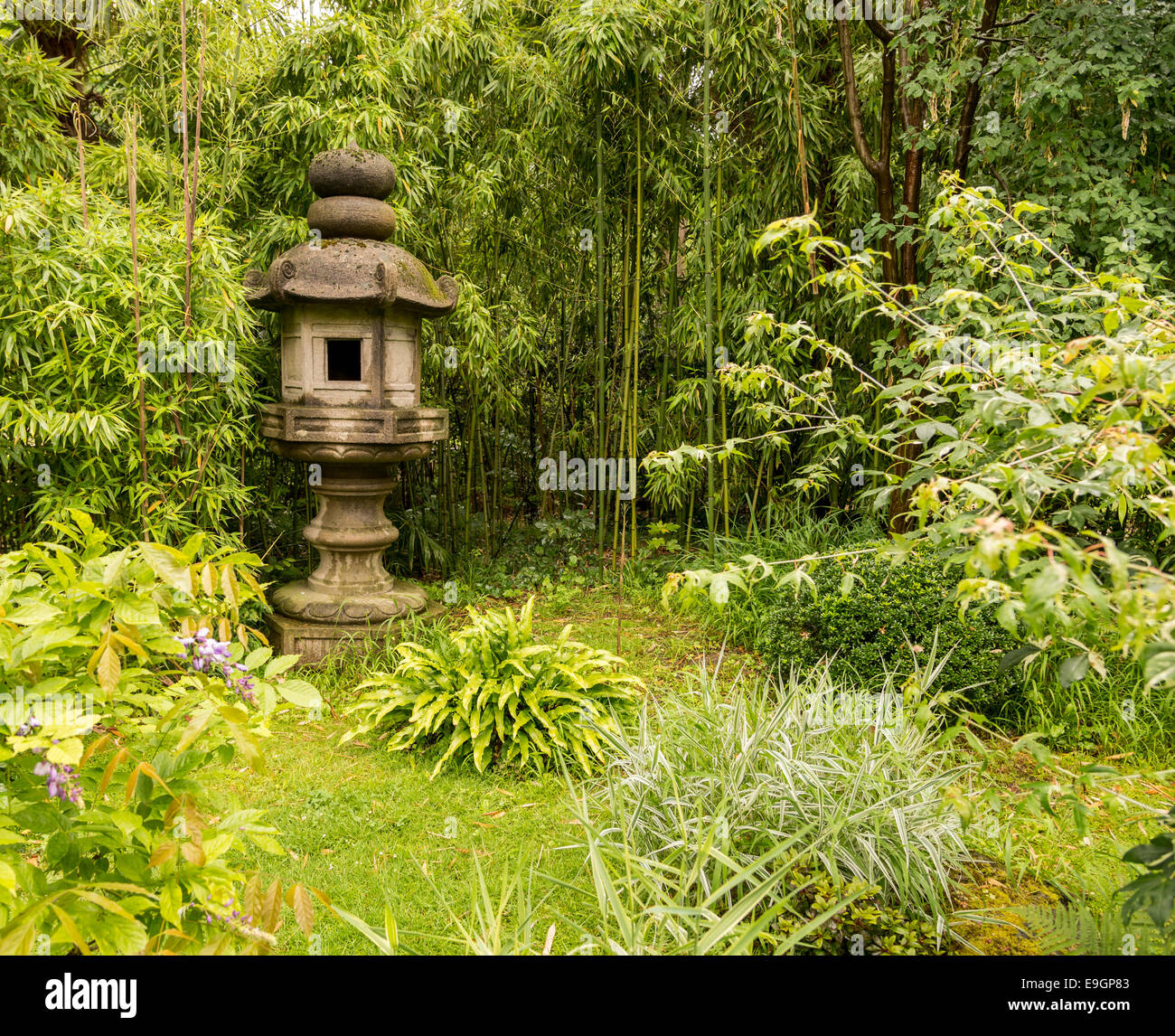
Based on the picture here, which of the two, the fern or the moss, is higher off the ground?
the fern

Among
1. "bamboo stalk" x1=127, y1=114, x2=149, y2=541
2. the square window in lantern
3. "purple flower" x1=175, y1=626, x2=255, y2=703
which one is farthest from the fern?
the square window in lantern

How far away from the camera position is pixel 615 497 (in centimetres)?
638

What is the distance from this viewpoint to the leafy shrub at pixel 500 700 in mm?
3201

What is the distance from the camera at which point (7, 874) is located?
1.08m

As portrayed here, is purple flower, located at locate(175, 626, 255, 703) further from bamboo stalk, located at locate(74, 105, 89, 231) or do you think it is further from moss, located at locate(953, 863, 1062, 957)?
bamboo stalk, located at locate(74, 105, 89, 231)

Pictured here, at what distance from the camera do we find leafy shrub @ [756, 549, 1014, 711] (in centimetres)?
343

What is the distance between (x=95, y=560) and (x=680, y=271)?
528cm

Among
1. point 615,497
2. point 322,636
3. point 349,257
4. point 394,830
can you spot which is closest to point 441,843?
point 394,830

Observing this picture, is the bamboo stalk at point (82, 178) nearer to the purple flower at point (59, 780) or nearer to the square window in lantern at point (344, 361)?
the square window in lantern at point (344, 361)

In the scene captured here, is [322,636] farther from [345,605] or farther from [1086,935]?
[1086,935]

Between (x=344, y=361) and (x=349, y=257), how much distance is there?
67 cm

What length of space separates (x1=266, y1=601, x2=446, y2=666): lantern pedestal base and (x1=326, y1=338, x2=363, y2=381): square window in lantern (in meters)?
1.26

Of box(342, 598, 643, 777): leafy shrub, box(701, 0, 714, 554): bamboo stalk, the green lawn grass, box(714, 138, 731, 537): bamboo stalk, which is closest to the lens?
the green lawn grass
